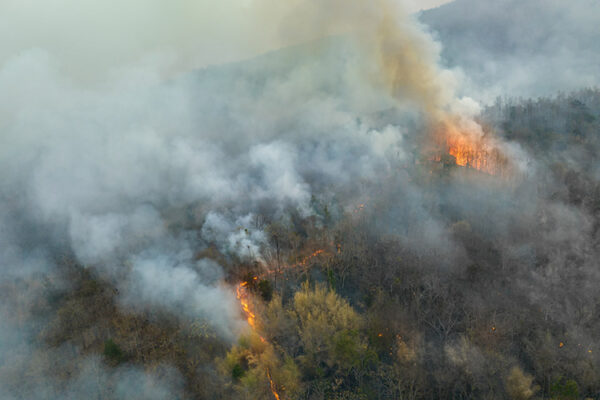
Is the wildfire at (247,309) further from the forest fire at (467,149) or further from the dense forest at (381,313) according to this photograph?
the forest fire at (467,149)

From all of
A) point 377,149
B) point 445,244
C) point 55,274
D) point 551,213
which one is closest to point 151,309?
point 55,274

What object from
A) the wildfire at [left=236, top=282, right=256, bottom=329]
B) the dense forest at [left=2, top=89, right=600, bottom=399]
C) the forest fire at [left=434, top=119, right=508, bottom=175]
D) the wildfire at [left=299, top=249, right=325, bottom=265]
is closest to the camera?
the dense forest at [left=2, top=89, right=600, bottom=399]

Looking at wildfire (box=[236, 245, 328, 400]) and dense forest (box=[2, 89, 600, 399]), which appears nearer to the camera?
dense forest (box=[2, 89, 600, 399])

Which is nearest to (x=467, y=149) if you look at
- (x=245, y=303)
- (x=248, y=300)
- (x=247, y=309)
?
(x=248, y=300)

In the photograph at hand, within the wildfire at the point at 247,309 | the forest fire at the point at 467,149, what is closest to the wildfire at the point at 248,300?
the wildfire at the point at 247,309

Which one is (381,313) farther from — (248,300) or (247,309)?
(248,300)

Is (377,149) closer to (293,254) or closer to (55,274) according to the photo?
(293,254)

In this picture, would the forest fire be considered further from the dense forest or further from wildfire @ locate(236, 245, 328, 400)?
wildfire @ locate(236, 245, 328, 400)

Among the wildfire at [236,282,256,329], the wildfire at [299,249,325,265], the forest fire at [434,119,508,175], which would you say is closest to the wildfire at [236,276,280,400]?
the wildfire at [236,282,256,329]
